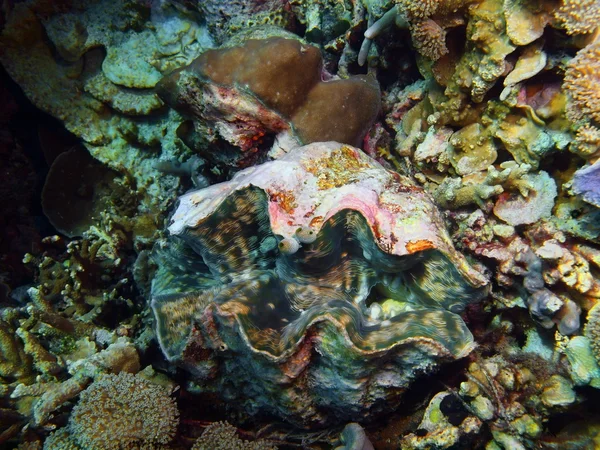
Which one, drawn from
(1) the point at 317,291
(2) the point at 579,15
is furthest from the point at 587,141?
(1) the point at 317,291

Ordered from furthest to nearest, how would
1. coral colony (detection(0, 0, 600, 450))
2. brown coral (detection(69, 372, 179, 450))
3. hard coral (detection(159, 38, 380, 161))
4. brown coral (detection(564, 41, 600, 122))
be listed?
hard coral (detection(159, 38, 380, 161))
brown coral (detection(69, 372, 179, 450))
coral colony (detection(0, 0, 600, 450))
brown coral (detection(564, 41, 600, 122))

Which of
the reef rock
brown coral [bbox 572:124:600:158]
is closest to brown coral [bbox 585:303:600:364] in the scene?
the reef rock

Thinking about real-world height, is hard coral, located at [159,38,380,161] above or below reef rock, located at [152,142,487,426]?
above

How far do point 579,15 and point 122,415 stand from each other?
9.71 feet

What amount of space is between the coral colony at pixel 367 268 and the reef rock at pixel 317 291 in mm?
12

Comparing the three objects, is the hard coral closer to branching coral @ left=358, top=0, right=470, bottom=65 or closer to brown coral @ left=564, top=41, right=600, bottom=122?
branching coral @ left=358, top=0, right=470, bottom=65

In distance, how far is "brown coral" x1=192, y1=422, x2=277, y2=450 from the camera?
6.72 ft

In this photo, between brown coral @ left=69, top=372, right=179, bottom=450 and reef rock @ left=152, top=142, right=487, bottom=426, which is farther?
brown coral @ left=69, top=372, right=179, bottom=450

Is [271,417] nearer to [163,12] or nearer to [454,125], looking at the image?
[454,125]

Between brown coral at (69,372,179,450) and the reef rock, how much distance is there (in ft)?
0.80

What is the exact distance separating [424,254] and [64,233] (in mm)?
3402

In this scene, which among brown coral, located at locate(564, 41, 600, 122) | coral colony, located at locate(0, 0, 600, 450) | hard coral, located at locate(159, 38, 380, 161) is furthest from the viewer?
hard coral, located at locate(159, 38, 380, 161)

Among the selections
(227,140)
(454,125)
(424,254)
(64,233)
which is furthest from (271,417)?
(64,233)

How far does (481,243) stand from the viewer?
211 centimetres
